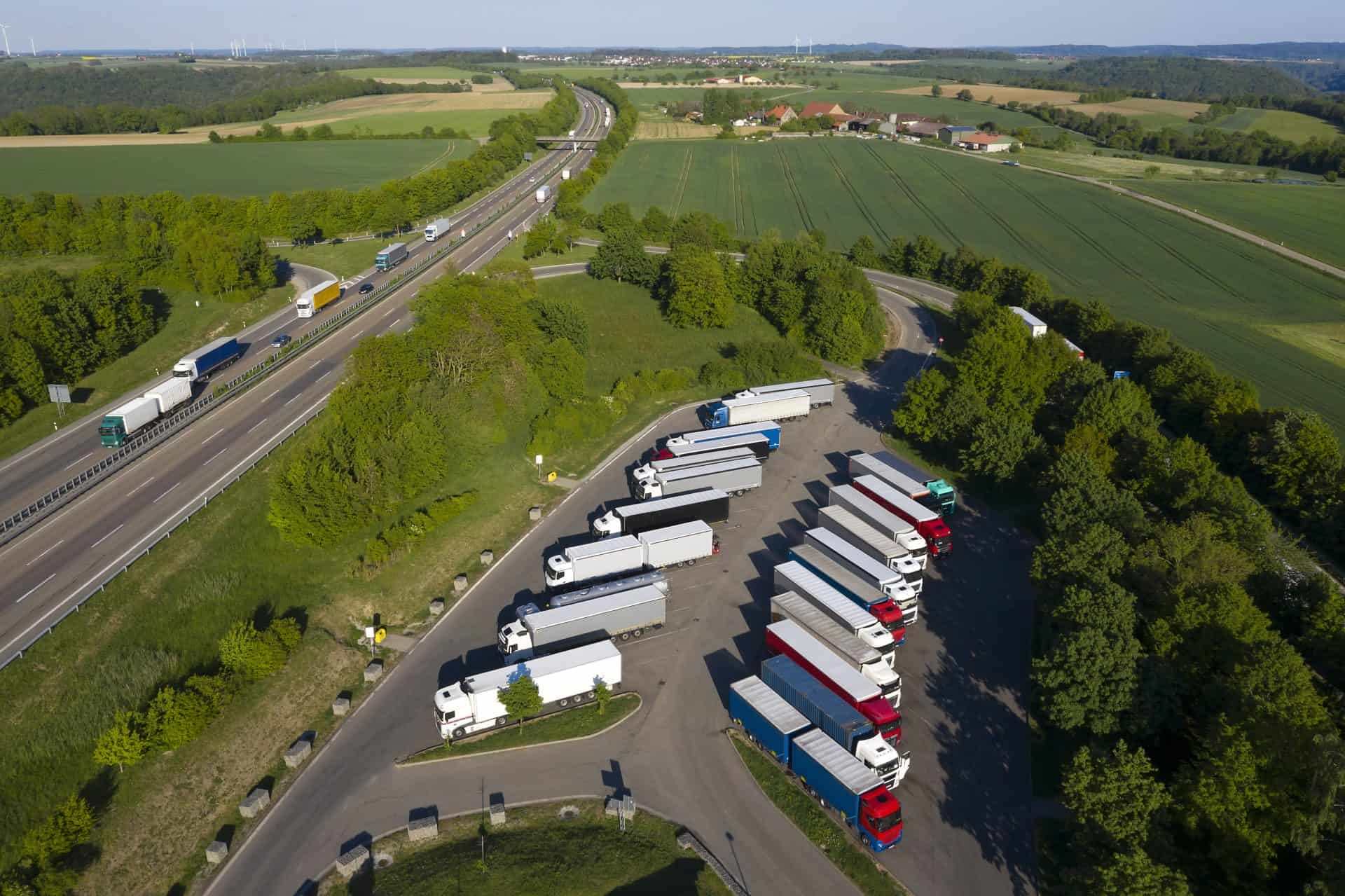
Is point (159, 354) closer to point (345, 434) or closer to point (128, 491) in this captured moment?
point (128, 491)

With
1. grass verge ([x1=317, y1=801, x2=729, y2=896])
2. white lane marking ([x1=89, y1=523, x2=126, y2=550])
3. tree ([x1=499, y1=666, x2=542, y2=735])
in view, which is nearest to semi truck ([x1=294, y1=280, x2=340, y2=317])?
white lane marking ([x1=89, y1=523, x2=126, y2=550])

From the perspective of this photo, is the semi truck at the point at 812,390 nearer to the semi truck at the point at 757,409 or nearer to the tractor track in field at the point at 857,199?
the semi truck at the point at 757,409

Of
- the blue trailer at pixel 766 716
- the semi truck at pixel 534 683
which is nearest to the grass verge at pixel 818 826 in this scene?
the blue trailer at pixel 766 716

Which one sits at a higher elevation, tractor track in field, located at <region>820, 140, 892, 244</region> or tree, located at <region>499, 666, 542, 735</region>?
tractor track in field, located at <region>820, 140, 892, 244</region>

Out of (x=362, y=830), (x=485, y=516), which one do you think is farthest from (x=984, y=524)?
(x=362, y=830)

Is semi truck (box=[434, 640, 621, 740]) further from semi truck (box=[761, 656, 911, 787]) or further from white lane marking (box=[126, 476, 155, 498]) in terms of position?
white lane marking (box=[126, 476, 155, 498])

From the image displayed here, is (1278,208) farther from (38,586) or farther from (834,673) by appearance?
(38,586)
